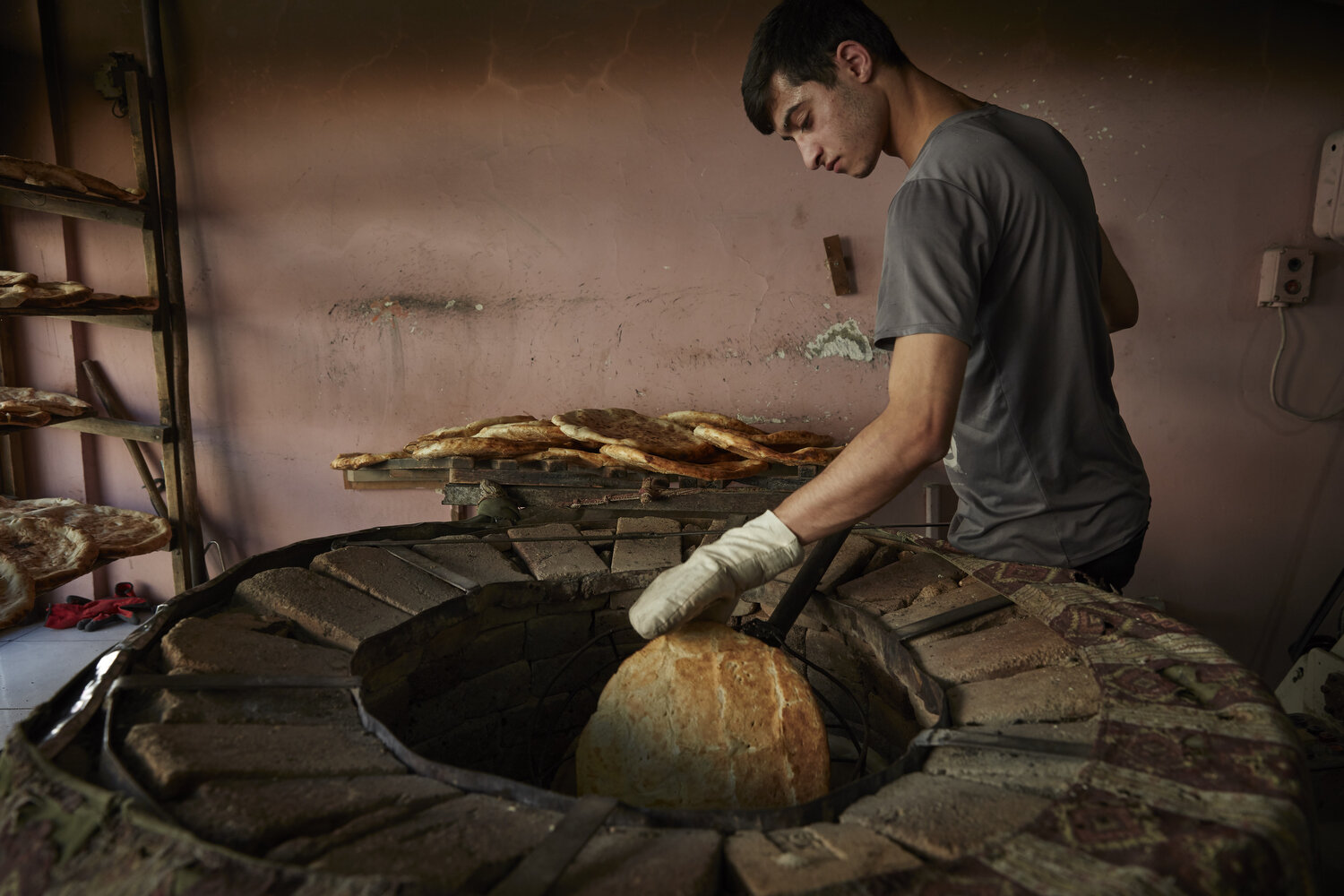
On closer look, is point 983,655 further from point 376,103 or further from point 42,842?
point 376,103

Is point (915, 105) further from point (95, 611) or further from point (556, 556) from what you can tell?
point (95, 611)

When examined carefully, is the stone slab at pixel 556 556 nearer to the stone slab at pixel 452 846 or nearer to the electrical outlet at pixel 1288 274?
the stone slab at pixel 452 846

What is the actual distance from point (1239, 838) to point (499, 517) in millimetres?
2066

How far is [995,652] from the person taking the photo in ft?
5.23

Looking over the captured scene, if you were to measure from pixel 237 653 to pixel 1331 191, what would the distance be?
4.13m

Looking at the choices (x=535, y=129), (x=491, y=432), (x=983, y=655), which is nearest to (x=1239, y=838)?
(x=983, y=655)

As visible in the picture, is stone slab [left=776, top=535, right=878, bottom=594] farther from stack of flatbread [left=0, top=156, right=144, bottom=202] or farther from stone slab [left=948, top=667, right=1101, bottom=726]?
stack of flatbread [left=0, top=156, right=144, bottom=202]

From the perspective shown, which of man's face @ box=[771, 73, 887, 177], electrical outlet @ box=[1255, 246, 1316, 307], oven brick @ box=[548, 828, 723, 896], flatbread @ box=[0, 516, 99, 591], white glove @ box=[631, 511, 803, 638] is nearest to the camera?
oven brick @ box=[548, 828, 723, 896]

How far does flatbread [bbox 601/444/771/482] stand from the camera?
287 centimetres

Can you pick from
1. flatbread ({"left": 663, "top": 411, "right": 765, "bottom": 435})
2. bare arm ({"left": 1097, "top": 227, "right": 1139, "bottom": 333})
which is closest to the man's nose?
bare arm ({"left": 1097, "top": 227, "right": 1139, "bottom": 333})

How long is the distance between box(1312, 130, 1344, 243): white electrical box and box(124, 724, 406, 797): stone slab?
155 inches

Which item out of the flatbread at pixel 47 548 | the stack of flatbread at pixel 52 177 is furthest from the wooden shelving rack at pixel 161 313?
the flatbread at pixel 47 548

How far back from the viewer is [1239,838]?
966 mm

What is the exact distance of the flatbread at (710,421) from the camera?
11.2 feet
